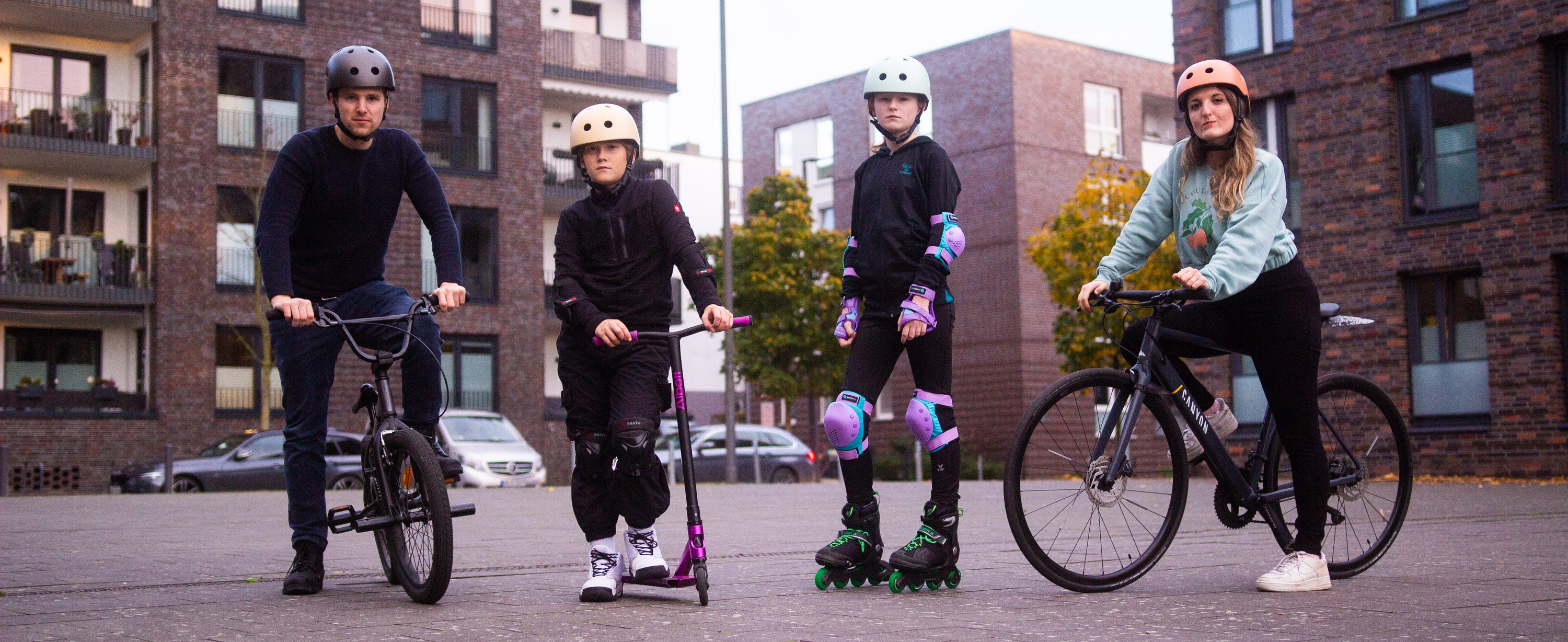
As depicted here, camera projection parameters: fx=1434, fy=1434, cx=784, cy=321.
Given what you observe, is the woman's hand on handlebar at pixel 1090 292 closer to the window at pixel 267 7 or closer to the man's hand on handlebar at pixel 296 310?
the man's hand on handlebar at pixel 296 310

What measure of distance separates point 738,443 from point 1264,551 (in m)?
22.3

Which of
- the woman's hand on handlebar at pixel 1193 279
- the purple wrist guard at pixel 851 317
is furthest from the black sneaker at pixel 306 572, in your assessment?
the woman's hand on handlebar at pixel 1193 279

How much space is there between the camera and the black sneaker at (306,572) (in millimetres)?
5109

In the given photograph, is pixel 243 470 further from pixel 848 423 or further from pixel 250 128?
pixel 848 423

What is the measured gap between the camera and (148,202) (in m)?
31.0

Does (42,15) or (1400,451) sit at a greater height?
(42,15)

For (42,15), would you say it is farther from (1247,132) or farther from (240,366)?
(1247,132)

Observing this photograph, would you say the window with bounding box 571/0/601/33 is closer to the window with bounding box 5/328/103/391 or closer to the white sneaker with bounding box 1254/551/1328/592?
the window with bounding box 5/328/103/391

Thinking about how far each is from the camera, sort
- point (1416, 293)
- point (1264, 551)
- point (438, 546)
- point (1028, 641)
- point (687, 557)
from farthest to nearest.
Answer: point (1416, 293) → point (1264, 551) → point (687, 557) → point (438, 546) → point (1028, 641)

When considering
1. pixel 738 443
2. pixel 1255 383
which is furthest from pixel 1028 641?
pixel 738 443

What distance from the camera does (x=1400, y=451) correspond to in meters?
5.88

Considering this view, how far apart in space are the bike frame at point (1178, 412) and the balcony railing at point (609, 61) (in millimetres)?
31808

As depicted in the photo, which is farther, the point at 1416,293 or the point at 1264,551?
the point at 1416,293

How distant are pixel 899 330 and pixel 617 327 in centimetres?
101
